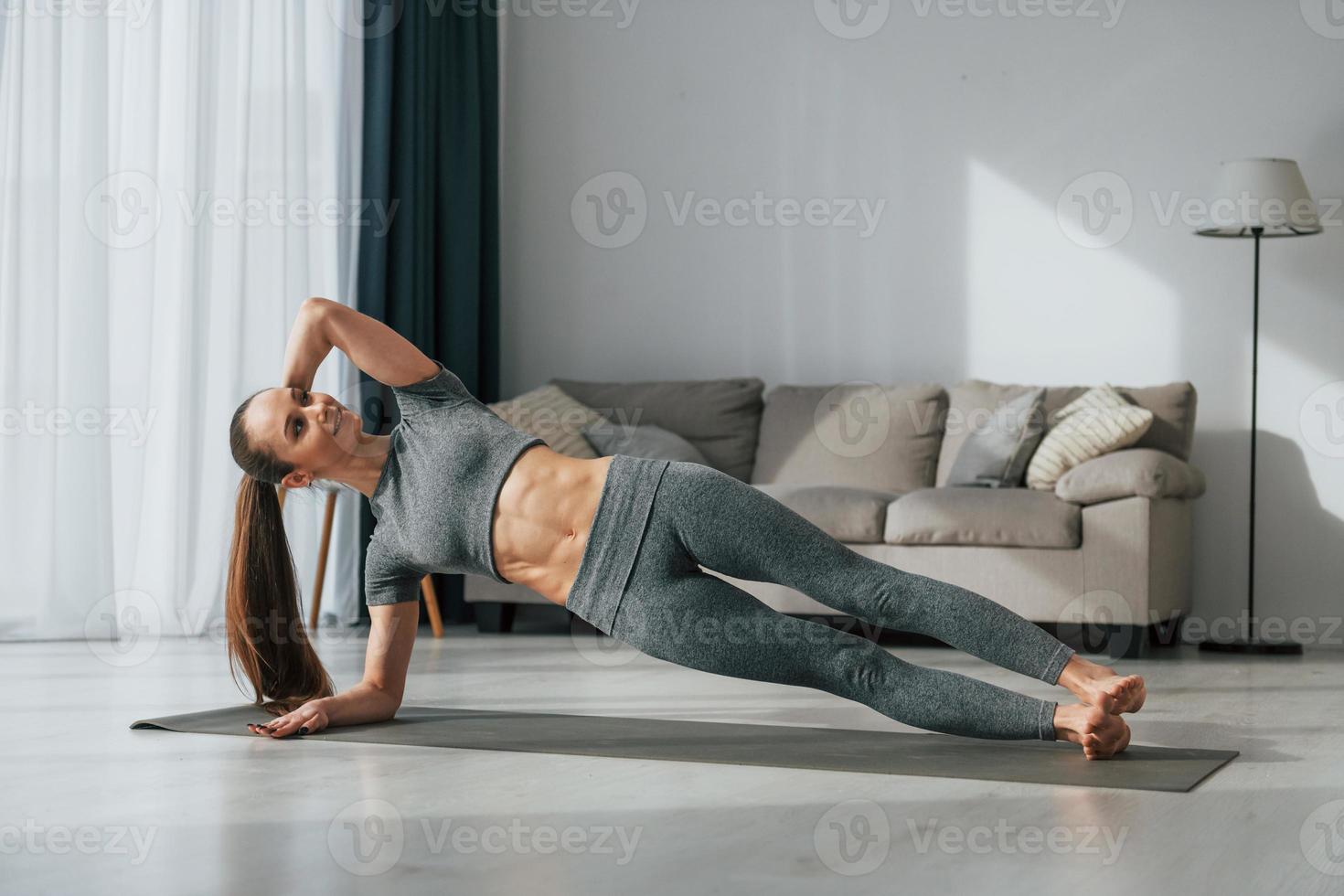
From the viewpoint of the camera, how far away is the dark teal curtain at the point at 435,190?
5246 mm

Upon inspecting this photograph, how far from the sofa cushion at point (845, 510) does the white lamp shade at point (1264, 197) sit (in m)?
1.43

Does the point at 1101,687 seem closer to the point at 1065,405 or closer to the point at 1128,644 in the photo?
the point at 1128,644

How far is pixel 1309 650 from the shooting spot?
456 centimetres

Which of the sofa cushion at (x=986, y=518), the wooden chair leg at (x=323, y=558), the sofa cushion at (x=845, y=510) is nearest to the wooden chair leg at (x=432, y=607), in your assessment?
the wooden chair leg at (x=323, y=558)

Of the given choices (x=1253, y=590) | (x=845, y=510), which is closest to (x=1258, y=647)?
(x=1253, y=590)

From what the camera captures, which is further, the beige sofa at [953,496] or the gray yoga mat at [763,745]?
the beige sofa at [953,496]

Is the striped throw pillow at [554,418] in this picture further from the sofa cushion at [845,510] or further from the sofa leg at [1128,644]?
the sofa leg at [1128,644]

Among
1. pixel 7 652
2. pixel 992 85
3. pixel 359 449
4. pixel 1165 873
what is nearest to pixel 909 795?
pixel 1165 873

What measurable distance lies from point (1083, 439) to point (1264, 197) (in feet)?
3.23

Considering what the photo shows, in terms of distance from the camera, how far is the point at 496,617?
505 cm

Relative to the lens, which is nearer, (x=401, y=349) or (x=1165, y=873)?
(x=1165, y=873)

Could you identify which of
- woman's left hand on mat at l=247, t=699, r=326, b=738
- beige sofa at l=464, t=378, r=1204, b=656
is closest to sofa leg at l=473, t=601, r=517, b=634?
beige sofa at l=464, t=378, r=1204, b=656

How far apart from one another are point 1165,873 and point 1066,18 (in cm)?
423

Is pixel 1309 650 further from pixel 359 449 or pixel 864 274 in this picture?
pixel 359 449
